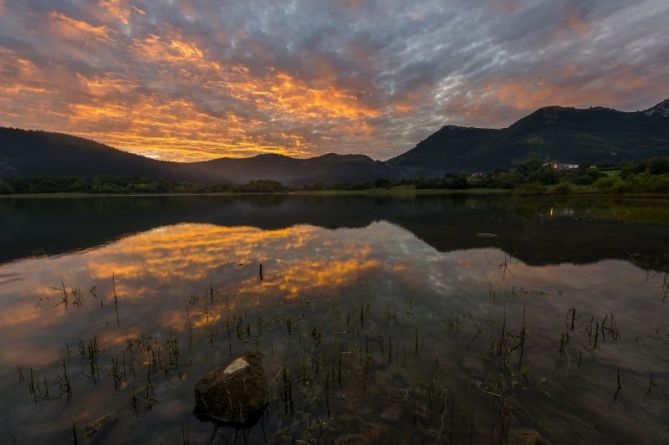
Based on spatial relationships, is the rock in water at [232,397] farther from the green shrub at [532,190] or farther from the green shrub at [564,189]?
the green shrub at [532,190]

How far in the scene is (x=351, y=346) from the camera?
13180mm

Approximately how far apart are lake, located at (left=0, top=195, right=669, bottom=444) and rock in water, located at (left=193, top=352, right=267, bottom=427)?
0.36 m

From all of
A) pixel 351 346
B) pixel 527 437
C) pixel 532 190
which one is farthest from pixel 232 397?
pixel 532 190

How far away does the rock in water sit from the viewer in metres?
8.77

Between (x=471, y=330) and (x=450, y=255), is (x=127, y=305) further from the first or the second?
(x=450, y=255)

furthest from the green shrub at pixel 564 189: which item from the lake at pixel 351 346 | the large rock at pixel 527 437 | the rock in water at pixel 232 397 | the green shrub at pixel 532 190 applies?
the rock in water at pixel 232 397

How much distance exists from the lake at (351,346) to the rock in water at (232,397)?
355 millimetres

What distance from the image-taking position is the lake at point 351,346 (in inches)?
339

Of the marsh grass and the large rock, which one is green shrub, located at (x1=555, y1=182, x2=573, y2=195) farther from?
the large rock

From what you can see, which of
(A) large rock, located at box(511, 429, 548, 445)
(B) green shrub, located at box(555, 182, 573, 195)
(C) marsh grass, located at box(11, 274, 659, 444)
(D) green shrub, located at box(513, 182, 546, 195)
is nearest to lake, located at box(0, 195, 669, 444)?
(C) marsh grass, located at box(11, 274, 659, 444)

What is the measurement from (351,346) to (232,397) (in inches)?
226

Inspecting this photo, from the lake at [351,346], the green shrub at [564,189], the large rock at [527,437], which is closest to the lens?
the large rock at [527,437]

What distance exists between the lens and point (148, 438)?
8227 millimetres

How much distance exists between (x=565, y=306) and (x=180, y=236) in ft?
151
